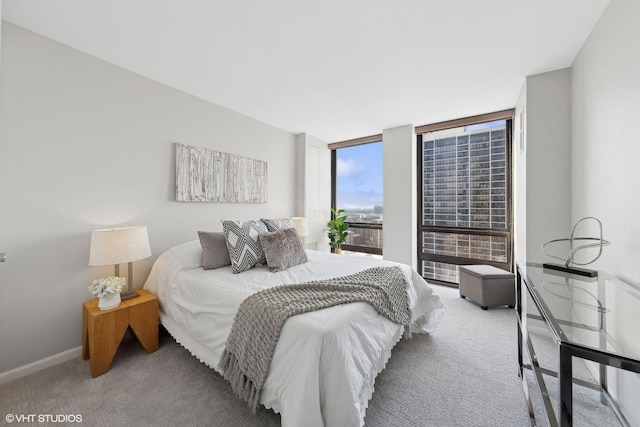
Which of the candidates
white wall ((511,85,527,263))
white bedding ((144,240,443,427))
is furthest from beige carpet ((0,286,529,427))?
white wall ((511,85,527,263))

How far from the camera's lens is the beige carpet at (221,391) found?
1442 millimetres

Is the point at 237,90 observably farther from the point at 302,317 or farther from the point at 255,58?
the point at 302,317

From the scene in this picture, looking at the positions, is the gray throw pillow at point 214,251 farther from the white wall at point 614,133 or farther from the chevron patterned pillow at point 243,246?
the white wall at point 614,133

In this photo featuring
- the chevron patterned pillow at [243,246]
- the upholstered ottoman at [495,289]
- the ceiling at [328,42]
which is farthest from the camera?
the upholstered ottoman at [495,289]

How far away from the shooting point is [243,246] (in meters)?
2.32

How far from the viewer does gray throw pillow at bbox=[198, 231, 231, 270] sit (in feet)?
7.47

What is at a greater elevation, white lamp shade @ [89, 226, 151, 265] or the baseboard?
white lamp shade @ [89, 226, 151, 265]

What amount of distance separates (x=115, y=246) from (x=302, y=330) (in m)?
1.63

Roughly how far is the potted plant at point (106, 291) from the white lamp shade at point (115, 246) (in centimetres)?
17

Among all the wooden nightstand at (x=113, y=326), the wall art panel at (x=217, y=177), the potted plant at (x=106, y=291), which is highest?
the wall art panel at (x=217, y=177)

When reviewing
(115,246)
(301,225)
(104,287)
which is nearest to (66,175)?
(115,246)

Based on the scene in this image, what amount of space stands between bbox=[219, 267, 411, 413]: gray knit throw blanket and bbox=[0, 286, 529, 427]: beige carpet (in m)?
0.27

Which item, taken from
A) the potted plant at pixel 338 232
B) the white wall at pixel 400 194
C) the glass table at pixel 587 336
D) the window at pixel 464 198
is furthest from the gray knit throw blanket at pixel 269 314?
the potted plant at pixel 338 232

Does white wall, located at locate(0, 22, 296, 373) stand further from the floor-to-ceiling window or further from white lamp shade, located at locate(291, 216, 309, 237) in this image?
the floor-to-ceiling window
